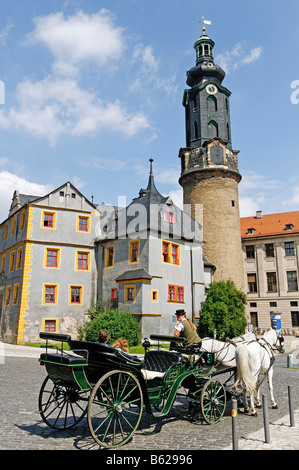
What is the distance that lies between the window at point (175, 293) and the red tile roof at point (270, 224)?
25919 mm

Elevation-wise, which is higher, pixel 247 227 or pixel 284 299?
pixel 247 227

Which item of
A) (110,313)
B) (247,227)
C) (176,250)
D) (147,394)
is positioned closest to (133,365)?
(147,394)

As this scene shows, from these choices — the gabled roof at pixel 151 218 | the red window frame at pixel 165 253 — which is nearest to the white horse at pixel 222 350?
the gabled roof at pixel 151 218

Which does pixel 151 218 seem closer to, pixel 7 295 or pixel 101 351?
pixel 7 295

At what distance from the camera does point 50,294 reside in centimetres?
2725

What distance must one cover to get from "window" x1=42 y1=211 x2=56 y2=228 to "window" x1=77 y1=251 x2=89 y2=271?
300 centimetres

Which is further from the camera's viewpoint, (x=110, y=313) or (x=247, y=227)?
(x=247, y=227)

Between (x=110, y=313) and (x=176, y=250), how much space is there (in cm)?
713

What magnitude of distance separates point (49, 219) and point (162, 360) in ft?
74.5

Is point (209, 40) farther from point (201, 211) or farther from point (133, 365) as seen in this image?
point (133, 365)

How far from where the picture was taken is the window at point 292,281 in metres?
46.9

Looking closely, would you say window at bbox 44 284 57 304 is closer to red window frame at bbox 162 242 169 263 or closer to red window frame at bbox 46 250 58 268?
red window frame at bbox 46 250 58 268

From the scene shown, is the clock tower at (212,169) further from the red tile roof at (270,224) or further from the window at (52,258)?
the window at (52,258)

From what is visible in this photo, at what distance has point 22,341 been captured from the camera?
25891 mm
